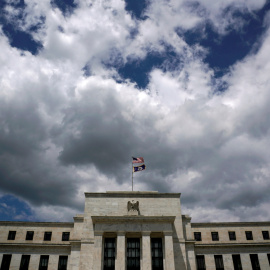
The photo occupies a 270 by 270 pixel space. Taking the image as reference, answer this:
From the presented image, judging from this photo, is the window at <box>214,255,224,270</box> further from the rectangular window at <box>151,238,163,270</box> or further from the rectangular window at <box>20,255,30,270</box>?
the rectangular window at <box>20,255,30,270</box>

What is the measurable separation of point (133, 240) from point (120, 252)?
12.2 feet

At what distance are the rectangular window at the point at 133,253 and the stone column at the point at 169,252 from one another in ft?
15.9

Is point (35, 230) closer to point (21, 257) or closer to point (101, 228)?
point (21, 257)

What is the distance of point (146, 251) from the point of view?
4262 centimetres

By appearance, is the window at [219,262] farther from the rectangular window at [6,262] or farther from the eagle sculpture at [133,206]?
the rectangular window at [6,262]

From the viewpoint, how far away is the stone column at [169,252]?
137 ft

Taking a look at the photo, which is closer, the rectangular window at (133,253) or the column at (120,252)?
the column at (120,252)

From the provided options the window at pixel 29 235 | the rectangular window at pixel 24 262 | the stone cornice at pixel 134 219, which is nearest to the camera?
the stone cornice at pixel 134 219

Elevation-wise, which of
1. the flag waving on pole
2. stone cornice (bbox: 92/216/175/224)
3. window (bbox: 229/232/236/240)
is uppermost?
the flag waving on pole

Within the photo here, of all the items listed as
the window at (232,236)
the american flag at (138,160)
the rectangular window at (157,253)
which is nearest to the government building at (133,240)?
the rectangular window at (157,253)

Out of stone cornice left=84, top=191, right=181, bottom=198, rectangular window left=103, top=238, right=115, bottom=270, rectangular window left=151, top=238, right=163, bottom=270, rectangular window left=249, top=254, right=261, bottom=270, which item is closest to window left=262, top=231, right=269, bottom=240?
rectangular window left=249, top=254, right=261, bottom=270

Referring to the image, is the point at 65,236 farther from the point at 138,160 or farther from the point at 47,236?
the point at 138,160

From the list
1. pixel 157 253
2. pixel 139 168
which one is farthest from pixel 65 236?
pixel 139 168

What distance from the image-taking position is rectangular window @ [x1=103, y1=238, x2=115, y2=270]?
43.1 m
